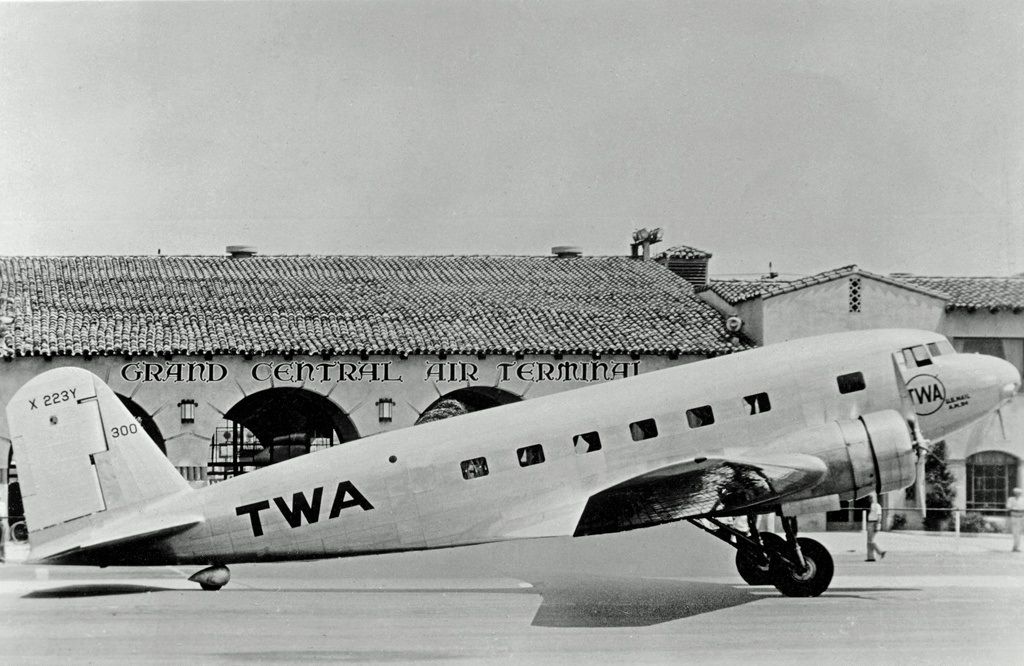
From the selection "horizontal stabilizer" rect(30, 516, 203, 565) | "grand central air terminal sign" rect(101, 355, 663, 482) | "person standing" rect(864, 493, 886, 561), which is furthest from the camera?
"grand central air terminal sign" rect(101, 355, 663, 482)

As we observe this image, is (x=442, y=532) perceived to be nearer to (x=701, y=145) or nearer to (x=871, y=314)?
(x=701, y=145)

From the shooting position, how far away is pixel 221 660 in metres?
10.9

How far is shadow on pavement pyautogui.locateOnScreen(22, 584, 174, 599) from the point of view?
14.4 m

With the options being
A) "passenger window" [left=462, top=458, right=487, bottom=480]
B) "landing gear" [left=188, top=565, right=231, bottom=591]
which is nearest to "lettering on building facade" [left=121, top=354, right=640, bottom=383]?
"landing gear" [left=188, top=565, right=231, bottom=591]

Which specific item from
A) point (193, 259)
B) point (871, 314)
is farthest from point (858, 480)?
point (193, 259)

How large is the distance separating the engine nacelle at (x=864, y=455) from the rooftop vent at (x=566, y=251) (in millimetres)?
19201

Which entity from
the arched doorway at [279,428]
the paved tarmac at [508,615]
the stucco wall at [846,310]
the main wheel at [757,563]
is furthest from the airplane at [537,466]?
the arched doorway at [279,428]

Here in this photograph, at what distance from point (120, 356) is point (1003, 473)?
72.3 ft

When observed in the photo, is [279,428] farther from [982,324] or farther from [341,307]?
[982,324]

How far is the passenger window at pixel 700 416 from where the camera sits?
13.8 meters

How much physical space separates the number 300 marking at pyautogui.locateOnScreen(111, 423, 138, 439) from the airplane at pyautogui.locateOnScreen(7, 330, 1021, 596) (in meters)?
0.02

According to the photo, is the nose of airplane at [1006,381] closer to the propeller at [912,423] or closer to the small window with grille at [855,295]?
the propeller at [912,423]

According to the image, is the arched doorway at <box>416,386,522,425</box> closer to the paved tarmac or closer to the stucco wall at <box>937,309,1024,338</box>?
the paved tarmac

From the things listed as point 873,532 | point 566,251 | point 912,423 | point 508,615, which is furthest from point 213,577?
point 566,251
